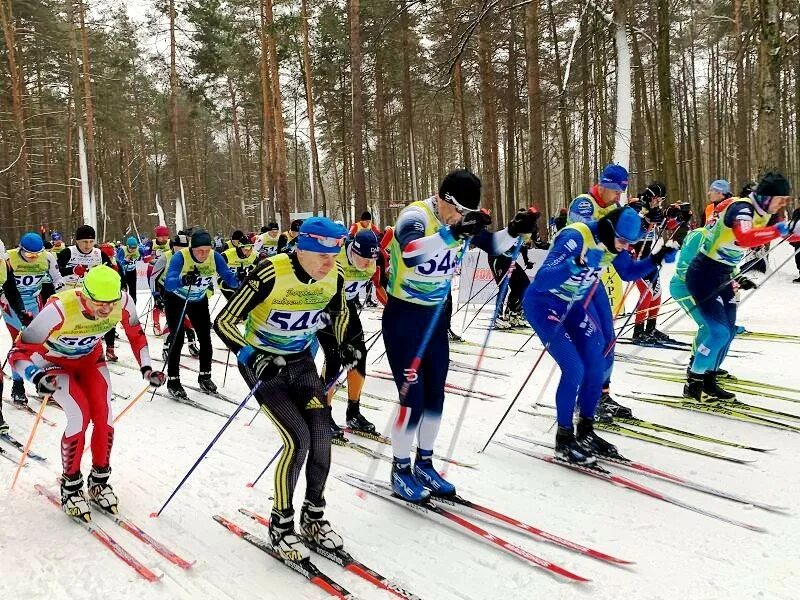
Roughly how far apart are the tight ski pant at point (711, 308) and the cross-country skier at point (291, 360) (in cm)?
390

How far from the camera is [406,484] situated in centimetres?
394

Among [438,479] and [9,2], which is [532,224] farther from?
[9,2]

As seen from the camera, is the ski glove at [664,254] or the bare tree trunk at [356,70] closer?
the ski glove at [664,254]

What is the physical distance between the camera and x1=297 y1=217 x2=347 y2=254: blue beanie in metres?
3.19

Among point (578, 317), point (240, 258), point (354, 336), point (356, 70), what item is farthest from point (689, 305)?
point (356, 70)

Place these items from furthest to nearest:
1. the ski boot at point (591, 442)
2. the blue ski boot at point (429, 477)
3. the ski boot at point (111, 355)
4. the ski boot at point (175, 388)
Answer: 1. the ski boot at point (111, 355)
2. the ski boot at point (175, 388)
3. the ski boot at point (591, 442)
4. the blue ski boot at point (429, 477)

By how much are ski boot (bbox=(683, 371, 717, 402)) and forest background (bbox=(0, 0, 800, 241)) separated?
16.1 feet

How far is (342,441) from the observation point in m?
5.24

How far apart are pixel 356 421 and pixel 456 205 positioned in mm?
2637

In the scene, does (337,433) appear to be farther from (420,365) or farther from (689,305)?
(689,305)

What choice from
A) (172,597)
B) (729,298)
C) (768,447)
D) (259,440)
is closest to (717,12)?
(729,298)

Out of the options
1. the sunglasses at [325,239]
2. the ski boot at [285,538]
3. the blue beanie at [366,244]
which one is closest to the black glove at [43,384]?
the ski boot at [285,538]

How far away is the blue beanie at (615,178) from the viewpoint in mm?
4809

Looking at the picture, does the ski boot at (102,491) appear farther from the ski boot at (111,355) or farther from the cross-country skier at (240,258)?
the cross-country skier at (240,258)
